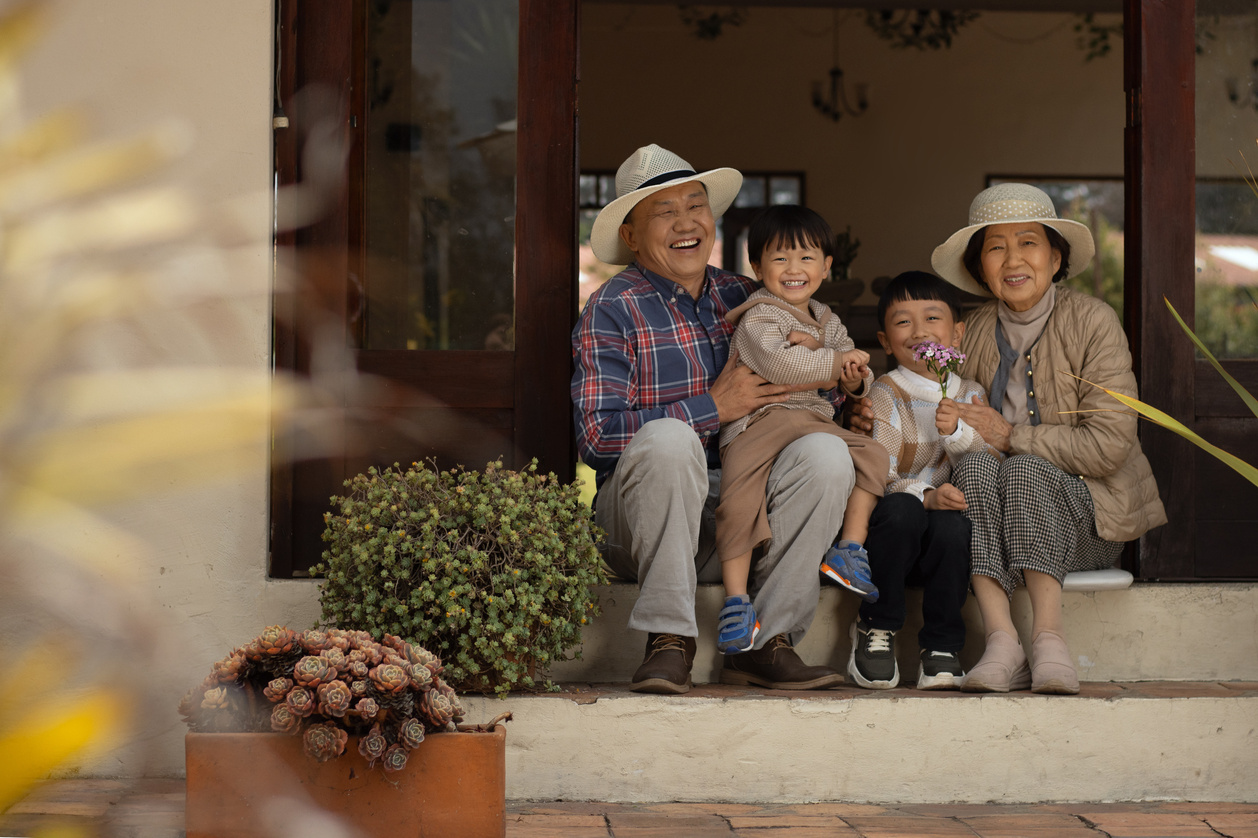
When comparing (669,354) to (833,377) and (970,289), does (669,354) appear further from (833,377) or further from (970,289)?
(970,289)

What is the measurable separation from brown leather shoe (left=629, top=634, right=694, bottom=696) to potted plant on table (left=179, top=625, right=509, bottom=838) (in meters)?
0.53

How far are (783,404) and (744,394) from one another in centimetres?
11

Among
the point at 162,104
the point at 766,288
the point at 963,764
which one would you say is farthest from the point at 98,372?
the point at 963,764

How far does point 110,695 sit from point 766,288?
1.81m

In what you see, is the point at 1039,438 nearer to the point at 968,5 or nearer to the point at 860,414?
the point at 860,414

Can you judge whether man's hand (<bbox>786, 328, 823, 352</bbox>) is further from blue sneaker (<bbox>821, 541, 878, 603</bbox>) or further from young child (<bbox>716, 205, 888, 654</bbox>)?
blue sneaker (<bbox>821, 541, 878, 603</bbox>)

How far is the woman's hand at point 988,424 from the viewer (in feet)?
9.10

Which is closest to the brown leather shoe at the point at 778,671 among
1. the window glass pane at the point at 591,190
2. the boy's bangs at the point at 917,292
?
the boy's bangs at the point at 917,292

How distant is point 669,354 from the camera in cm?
281

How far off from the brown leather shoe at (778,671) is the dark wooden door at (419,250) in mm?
703

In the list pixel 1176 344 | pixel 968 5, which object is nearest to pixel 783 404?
pixel 1176 344

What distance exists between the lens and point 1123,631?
2811mm

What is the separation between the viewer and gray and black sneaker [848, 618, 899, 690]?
2.60 metres

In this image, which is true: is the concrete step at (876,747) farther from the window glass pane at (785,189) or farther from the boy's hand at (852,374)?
the window glass pane at (785,189)
